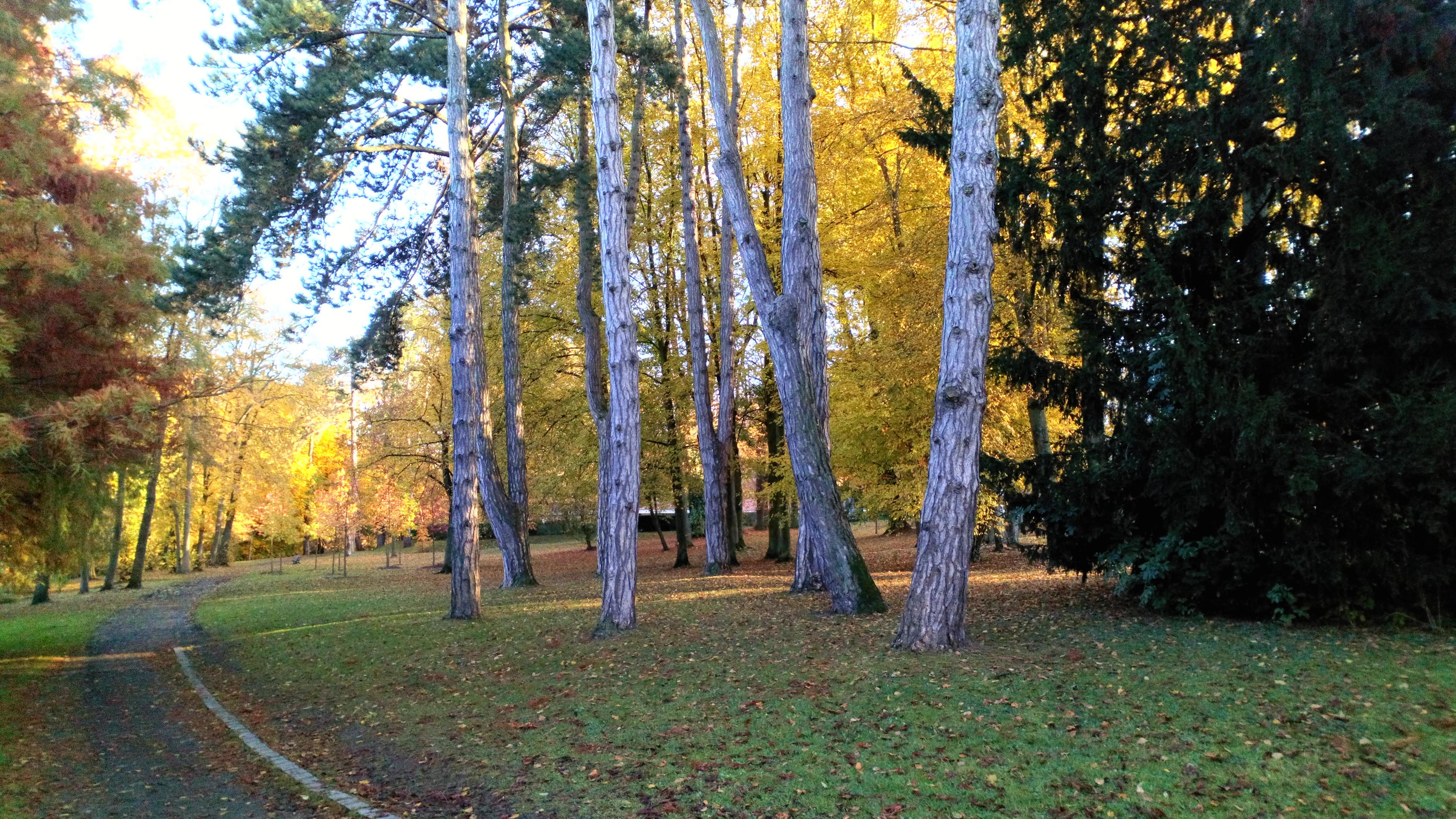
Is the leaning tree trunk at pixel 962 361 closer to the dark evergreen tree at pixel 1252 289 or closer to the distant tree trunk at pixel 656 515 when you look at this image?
the dark evergreen tree at pixel 1252 289

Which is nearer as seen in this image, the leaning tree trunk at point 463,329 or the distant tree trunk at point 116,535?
the leaning tree trunk at point 463,329

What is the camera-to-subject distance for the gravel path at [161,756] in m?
6.13

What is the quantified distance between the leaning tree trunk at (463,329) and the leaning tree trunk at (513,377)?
3875 mm

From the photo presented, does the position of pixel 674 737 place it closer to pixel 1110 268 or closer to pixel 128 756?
pixel 128 756

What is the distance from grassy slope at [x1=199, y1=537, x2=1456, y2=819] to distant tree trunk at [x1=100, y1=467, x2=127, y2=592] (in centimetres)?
736

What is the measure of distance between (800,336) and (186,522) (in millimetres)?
33092

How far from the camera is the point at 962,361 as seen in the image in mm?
8273

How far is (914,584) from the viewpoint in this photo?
27.7 feet

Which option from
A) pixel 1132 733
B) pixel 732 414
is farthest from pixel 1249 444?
pixel 732 414

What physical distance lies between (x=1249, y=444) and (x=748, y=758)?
19.0 feet

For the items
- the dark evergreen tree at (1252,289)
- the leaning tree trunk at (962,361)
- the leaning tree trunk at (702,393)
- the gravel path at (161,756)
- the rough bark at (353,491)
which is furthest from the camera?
the rough bark at (353,491)

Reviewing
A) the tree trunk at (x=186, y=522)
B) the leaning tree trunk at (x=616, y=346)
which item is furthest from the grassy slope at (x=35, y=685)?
the tree trunk at (x=186, y=522)

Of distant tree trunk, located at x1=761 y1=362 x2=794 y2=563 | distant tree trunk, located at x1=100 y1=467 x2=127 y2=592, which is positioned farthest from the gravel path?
distant tree trunk, located at x1=761 y1=362 x2=794 y2=563

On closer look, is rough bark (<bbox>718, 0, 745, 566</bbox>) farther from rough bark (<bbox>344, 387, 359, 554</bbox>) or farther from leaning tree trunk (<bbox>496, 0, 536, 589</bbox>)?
rough bark (<bbox>344, 387, 359, 554</bbox>)
